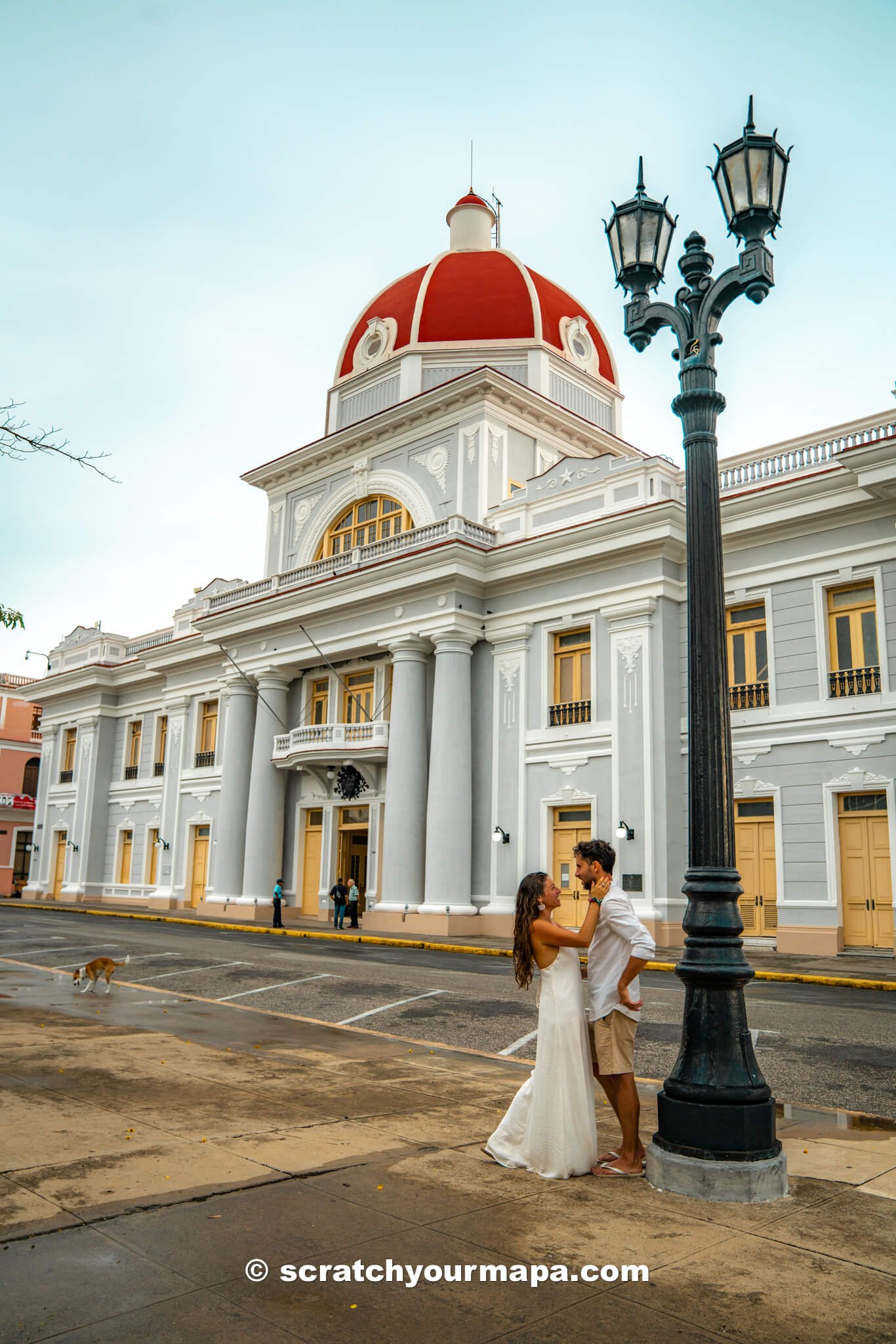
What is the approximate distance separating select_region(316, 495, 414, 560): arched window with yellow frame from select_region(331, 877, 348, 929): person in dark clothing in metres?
9.99

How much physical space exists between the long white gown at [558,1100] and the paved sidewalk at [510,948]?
12412mm

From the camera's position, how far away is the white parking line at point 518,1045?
9.88 metres

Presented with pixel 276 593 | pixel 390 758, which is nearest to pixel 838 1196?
pixel 390 758

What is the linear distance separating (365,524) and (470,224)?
12.3 m

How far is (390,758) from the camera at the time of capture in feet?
91.7

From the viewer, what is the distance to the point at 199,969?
16.3 m

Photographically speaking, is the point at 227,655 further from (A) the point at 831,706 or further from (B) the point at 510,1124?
(B) the point at 510,1124

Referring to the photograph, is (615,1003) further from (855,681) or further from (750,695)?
(750,695)

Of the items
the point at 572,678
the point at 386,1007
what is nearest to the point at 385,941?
the point at 572,678

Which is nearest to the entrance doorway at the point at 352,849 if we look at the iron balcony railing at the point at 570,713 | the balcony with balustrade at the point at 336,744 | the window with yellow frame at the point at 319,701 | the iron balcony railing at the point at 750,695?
the balcony with balustrade at the point at 336,744

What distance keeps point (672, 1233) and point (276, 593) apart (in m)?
28.8

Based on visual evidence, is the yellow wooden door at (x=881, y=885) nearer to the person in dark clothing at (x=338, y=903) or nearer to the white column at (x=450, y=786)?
the white column at (x=450, y=786)

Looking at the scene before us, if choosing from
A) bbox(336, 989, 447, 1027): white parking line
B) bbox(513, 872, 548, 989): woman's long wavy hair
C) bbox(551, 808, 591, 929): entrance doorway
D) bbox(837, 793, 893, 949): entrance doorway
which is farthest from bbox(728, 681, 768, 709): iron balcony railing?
bbox(513, 872, 548, 989): woman's long wavy hair

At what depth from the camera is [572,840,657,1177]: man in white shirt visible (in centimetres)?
563
